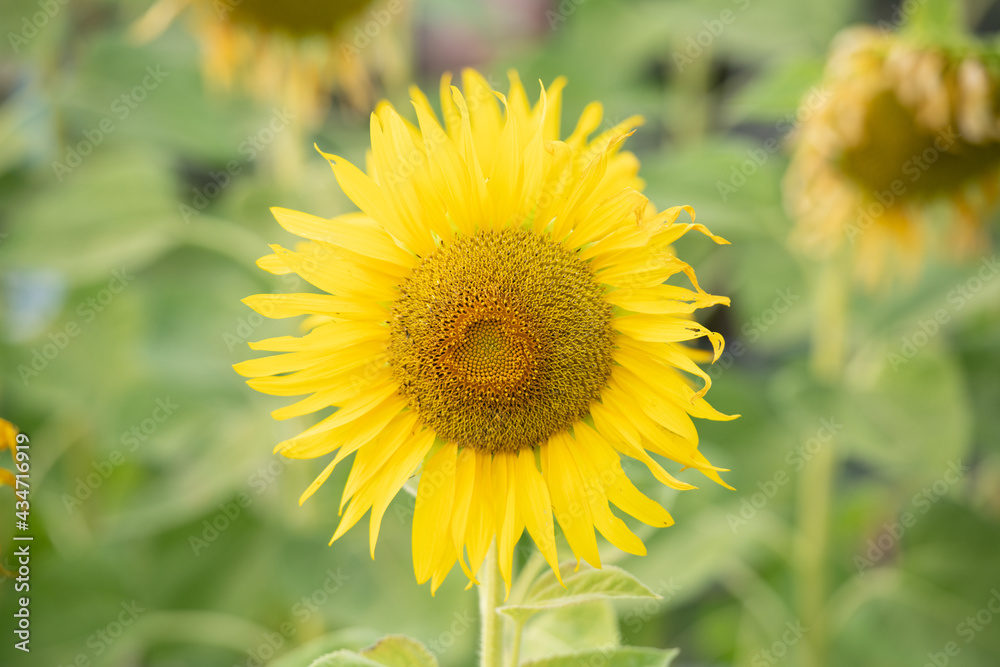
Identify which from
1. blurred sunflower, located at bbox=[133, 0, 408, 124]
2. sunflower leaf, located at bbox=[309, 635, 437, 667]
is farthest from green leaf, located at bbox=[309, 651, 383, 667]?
blurred sunflower, located at bbox=[133, 0, 408, 124]

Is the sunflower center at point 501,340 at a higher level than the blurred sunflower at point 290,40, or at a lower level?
lower

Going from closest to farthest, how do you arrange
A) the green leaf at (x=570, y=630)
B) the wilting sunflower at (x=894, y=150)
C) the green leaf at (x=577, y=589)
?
the green leaf at (x=577, y=589), the green leaf at (x=570, y=630), the wilting sunflower at (x=894, y=150)

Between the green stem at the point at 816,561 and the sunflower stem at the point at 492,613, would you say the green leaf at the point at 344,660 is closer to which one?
the sunflower stem at the point at 492,613

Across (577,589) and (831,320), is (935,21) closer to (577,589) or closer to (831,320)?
(831,320)

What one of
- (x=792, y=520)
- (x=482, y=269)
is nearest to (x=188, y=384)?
(x=482, y=269)

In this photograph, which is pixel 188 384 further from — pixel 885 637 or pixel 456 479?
pixel 885 637

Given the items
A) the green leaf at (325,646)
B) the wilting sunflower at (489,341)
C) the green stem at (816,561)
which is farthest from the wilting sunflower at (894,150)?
the green leaf at (325,646)

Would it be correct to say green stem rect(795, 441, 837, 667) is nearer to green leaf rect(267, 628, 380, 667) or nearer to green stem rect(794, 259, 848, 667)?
green stem rect(794, 259, 848, 667)
